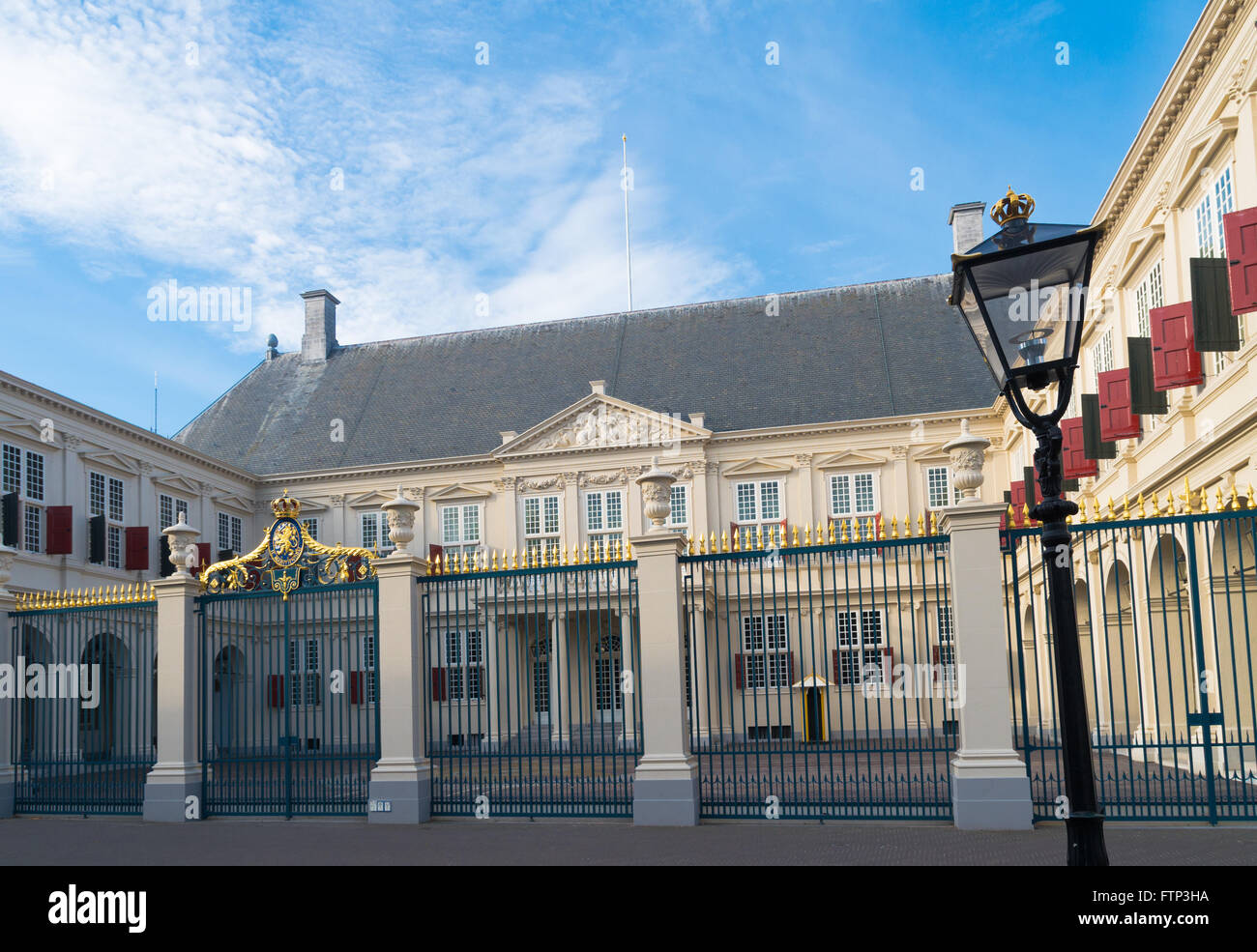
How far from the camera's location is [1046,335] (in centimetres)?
496

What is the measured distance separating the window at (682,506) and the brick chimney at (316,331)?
15.5m

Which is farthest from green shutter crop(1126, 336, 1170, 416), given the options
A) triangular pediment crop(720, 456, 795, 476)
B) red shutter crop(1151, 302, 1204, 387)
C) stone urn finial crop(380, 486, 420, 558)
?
triangular pediment crop(720, 456, 795, 476)

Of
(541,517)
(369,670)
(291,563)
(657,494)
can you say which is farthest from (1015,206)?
(541,517)

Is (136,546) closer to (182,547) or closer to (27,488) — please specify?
(27,488)

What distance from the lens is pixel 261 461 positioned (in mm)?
35219

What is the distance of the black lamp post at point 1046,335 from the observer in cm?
451

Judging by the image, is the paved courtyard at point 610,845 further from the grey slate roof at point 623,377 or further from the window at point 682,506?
the grey slate roof at point 623,377

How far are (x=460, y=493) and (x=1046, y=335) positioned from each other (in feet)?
94.7

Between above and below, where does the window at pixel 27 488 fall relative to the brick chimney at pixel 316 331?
below

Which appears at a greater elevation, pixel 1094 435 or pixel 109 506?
pixel 109 506

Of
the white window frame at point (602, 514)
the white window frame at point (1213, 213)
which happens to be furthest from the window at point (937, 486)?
the white window frame at point (1213, 213)

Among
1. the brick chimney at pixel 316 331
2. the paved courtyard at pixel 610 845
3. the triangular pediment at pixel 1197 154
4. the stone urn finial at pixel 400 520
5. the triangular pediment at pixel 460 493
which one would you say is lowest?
the paved courtyard at pixel 610 845
